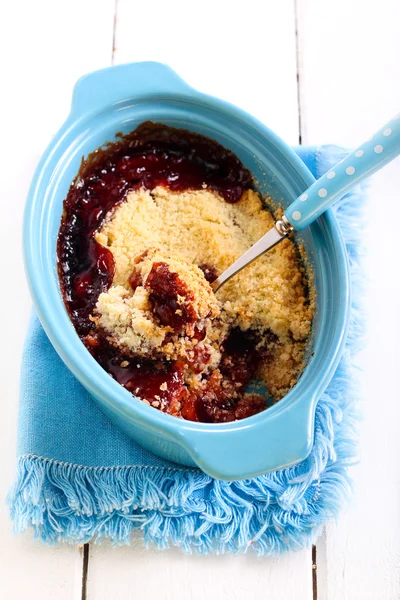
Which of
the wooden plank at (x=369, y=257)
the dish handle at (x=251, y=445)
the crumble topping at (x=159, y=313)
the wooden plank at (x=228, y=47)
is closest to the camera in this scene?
the dish handle at (x=251, y=445)

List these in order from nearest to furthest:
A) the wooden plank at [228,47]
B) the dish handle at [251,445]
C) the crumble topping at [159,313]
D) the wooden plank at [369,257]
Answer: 1. the dish handle at [251,445]
2. the crumble topping at [159,313]
3. the wooden plank at [369,257]
4. the wooden plank at [228,47]

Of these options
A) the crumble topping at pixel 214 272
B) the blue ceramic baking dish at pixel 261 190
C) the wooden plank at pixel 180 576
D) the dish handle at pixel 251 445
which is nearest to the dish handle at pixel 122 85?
the blue ceramic baking dish at pixel 261 190

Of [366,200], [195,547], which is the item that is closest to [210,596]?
[195,547]

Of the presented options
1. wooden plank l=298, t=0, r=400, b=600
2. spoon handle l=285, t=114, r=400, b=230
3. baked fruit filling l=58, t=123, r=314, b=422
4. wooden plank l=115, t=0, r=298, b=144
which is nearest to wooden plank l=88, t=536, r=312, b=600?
wooden plank l=298, t=0, r=400, b=600

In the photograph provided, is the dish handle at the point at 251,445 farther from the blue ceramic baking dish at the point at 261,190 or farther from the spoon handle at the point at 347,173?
the spoon handle at the point at 347,173

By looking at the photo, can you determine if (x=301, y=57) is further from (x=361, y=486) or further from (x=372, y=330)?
(x=361, y=486)

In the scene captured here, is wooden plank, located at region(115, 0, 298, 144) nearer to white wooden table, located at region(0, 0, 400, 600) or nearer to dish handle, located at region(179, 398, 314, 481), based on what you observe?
white wooden table, located at region(0, 0, 400, 600)
